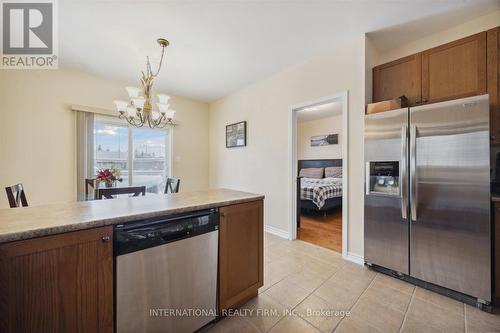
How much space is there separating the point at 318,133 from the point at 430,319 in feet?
17.9

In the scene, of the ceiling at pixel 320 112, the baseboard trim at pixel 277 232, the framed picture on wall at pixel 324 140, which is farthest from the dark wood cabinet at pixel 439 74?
the framed picture on wall at pixel 324 140

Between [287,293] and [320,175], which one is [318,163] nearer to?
[320,175]

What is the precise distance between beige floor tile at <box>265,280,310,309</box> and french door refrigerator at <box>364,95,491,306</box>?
0.94 meters

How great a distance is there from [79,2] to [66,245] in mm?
2241

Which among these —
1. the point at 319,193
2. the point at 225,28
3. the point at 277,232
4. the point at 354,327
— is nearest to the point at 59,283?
the point at 354,327

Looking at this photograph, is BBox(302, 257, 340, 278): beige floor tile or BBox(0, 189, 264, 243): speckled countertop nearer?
BBox(0, 189, 264, 243): speckled countertop

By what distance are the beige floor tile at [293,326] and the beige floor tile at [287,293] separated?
14cm

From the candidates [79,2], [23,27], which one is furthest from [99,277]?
[23,27]

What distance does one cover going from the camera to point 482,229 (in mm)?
1626

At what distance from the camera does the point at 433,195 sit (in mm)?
1833

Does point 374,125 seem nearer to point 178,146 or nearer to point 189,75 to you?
point 189,75

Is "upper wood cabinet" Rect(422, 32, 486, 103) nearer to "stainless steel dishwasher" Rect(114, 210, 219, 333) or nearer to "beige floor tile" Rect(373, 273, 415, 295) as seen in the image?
"beige floor tile" Rect(373, 273, 415, 295)

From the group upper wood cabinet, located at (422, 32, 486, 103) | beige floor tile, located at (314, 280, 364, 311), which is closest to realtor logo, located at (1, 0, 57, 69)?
beige floor tile, located at (314, 280, 364, 311)

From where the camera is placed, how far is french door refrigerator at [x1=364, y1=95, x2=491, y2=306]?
5.37ft
